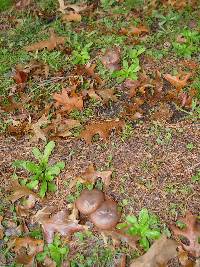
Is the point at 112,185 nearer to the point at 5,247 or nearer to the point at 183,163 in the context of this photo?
the point at 183,163

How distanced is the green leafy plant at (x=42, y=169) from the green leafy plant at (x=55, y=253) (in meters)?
0.48

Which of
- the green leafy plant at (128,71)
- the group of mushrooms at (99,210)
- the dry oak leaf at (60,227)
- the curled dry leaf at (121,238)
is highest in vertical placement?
the green leafy plant at (128,71)

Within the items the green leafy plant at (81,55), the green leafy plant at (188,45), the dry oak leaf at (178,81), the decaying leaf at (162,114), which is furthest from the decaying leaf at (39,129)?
the green leafy plant at (188,45)

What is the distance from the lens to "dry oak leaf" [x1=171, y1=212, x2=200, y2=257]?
10.5 feet

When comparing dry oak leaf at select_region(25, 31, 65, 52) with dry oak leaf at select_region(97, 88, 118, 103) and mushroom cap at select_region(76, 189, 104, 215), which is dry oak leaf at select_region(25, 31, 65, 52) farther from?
mushroom cap at select_region(76, 189, 104, 215)

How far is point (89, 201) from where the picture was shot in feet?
11.0

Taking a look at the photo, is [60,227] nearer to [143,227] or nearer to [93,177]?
[93,177]

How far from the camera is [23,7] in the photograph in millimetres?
5352

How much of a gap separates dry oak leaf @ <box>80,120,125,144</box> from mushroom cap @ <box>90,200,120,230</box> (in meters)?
0.77

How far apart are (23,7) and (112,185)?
10.2 feet

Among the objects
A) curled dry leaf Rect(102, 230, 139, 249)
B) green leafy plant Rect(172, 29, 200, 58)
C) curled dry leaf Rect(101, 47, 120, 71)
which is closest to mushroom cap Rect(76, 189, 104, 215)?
curled dry leaf Rect(102, 230, 139, 249)

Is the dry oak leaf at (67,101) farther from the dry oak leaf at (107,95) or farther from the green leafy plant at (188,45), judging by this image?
the green leafy plant at (188,45)

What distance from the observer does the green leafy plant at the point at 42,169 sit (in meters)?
3.63

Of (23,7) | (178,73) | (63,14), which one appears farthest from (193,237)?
(23,7)
